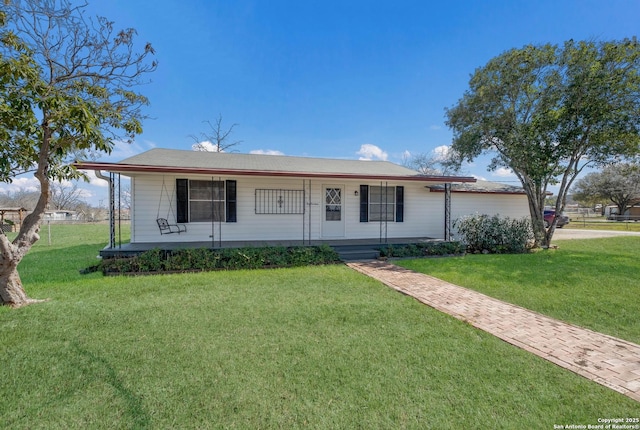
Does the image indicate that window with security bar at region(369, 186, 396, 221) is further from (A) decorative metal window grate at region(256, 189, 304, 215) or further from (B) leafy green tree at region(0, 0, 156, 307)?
(B) leafy green tree at region(0, 0, 156, 307)

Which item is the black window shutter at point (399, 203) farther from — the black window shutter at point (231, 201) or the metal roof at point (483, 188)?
the black window shutter at point (231, 201)

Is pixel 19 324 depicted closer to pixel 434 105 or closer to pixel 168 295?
pixel 168 295

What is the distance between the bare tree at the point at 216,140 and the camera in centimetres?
2233

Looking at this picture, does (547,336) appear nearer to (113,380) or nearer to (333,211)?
(113,380)

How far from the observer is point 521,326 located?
12.8 feet

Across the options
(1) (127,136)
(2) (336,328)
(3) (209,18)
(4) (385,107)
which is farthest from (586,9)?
(1) (127,136)

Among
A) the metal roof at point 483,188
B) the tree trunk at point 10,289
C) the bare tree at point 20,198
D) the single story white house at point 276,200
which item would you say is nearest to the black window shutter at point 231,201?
the single story white house at point 276,200

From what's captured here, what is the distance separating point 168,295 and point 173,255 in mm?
2246

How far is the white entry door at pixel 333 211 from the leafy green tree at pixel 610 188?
134 feet

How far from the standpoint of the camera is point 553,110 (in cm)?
953

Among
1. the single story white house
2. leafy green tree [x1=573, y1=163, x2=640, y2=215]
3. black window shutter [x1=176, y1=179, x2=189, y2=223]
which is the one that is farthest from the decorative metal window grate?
leafy green tree [x1=573, y1=163, x2=640, y2=215]

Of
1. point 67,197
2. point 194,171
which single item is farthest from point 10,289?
point 67,197

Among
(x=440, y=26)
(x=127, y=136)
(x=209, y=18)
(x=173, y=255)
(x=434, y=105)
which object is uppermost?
(x=440, y=26)

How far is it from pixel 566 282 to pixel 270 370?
6490mm
